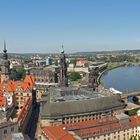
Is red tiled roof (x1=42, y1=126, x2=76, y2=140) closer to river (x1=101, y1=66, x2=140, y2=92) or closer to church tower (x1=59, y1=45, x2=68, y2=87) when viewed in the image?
church tower (x1=59, y1=45, x2=68, y2=87)

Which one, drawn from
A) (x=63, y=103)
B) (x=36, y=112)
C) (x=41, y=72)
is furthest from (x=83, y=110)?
(x=41, y=72)

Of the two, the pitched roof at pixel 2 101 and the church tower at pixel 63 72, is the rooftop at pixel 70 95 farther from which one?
the pitched roof at pixel 2 101

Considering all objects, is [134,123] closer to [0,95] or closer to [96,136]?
[96,136]

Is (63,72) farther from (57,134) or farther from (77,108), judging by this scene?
(57,134)

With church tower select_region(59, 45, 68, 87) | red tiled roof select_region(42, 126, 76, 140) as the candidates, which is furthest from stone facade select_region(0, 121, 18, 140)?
church tower select_region(59, 45, 68, 87)

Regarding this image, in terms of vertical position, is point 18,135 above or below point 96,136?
above

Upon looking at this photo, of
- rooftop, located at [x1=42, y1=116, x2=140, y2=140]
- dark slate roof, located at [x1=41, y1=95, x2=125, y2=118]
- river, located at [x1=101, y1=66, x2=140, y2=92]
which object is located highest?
dark slate roof, located at [x1=41, y1=95, x2=125, y2=118]
